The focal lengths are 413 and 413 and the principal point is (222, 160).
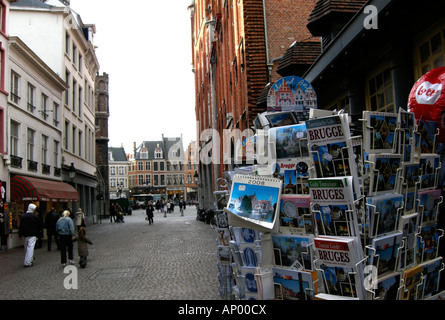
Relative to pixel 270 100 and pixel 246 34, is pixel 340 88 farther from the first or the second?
pixel 246 34

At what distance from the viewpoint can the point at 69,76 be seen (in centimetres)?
2995

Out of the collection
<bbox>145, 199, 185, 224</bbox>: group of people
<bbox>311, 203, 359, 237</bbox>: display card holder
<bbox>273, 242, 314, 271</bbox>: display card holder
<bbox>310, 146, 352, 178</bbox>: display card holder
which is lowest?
<bbox>145, 199, 185, 224</bbox>: group of people

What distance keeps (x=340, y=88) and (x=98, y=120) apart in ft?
160

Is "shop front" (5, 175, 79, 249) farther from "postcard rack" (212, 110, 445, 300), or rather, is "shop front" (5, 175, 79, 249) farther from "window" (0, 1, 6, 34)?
"postcard rack" (212, 110, 445, 300)

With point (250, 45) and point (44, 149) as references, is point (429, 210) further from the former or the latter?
point (44, 149)

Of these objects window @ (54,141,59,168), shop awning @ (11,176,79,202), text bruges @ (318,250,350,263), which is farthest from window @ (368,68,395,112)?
window @ (54,141,59,168)

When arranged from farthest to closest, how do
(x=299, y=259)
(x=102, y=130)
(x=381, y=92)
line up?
(x=102, y=130) → (x=381, y=92) → (x=299, y=259)

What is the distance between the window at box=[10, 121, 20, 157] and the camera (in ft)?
62.7

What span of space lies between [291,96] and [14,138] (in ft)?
57.0

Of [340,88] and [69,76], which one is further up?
[69,76]

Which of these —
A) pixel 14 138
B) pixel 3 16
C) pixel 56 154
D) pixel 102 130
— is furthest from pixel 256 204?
pixel 102 130

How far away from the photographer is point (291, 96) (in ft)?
18.4

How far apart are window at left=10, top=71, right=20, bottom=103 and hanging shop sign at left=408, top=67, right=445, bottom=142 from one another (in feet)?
61.2
